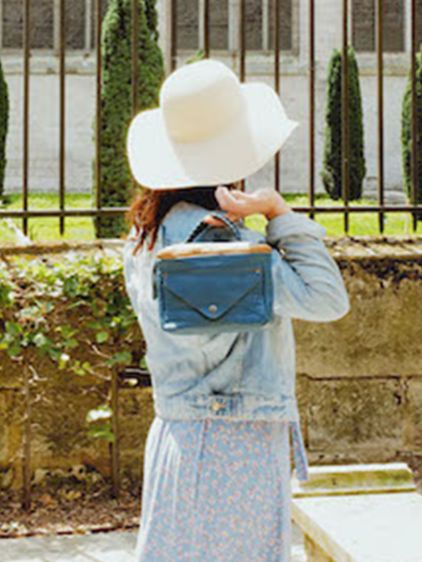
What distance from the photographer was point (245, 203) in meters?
1.87

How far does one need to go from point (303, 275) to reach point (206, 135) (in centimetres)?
35

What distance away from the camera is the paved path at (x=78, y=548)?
3426mm

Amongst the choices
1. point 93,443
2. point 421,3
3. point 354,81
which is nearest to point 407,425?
point 93,443

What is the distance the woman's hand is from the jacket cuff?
21mm

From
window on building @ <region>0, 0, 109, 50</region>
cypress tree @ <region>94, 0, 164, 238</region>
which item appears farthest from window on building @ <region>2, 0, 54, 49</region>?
cypress tree @ <region>94, 0, 164, 238</region>

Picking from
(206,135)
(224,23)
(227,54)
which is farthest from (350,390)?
(224,23)

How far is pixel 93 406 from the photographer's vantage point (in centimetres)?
393

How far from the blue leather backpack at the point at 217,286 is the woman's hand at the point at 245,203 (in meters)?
0.10

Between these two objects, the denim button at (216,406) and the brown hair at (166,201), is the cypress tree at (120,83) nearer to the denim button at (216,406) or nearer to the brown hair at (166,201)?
the brown hair at (166,201)

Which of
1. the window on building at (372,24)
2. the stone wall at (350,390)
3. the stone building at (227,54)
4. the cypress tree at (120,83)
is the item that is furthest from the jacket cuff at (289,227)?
the window on building at (372,24)

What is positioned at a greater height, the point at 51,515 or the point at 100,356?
the point at 100,356

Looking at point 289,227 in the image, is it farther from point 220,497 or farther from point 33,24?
point 33,24

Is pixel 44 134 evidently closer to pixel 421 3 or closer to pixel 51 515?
pixel 421 3

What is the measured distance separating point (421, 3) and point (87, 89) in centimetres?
561
